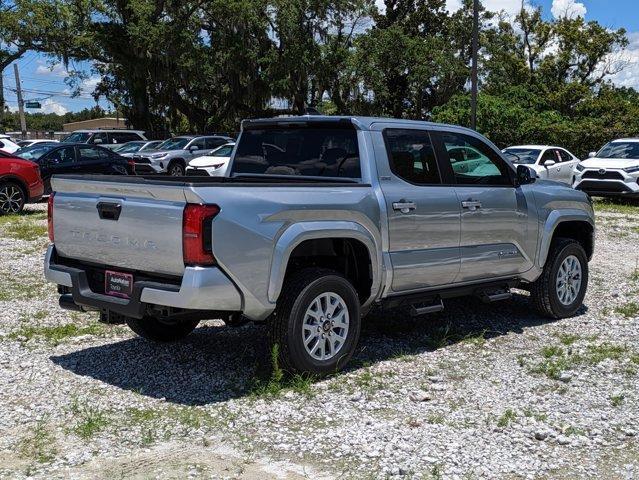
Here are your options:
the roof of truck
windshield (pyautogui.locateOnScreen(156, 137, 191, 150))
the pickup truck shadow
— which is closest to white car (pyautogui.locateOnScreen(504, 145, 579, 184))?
windshield (pyautogui.locateOnScreen(156, 137, 191, 150))

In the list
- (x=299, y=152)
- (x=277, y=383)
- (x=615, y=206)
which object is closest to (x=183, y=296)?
(x=277, y=383)

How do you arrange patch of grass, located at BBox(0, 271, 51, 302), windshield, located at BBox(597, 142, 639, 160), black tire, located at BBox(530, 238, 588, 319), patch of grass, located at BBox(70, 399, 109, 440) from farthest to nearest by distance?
1. windshield, located at BBox(597, 142, 639, 160)
2. patch of grass, located at BBox(0, 271, 51, 302)
3. black tire, located at BBox(530, 238, 588, 319)
4. patch of grass, located at BBox(70, 399, 109, 440)

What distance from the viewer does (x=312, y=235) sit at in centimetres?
559

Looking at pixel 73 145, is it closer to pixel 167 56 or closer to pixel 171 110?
pixel 167 56

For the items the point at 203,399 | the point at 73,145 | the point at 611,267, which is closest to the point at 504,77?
the point at 73,145

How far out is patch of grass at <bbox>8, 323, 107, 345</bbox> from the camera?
276 inches

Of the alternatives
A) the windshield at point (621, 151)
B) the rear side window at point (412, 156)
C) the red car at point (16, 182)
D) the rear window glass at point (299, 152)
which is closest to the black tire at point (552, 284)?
the rear side window at point (412, 156)

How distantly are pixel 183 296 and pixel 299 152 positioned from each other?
81.3 inches

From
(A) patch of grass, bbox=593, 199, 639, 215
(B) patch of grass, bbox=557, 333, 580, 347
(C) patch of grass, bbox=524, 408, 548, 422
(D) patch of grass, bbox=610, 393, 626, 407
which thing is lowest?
(A) patch of grass, bbox=593, 199, 639, 215

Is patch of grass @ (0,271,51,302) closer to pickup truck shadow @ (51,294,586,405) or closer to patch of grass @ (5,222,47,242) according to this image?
pickup truck shadow @ (51,294,586,405)

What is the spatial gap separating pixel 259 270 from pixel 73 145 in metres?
16.3

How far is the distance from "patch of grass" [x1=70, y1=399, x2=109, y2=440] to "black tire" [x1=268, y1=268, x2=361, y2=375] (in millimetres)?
1262

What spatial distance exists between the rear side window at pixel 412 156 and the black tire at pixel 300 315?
115cm

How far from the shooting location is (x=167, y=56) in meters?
41.7
